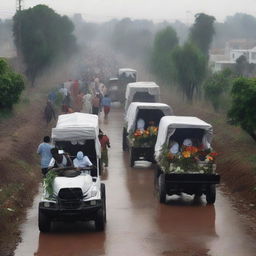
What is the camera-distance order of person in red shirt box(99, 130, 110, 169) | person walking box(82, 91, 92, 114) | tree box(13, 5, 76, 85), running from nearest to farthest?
person in red shirt box(99, 130, 110, 169)
person walking box(82, 91, 92, 114)
tree box(13, 5, 76, 85)

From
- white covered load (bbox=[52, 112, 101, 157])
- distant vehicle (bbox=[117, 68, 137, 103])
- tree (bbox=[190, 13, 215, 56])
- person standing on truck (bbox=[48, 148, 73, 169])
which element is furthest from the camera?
tree (bbox=[190, 13, 215, 56])

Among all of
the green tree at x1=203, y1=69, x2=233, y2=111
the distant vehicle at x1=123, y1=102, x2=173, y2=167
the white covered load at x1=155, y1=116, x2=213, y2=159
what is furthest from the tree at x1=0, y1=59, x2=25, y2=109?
the green tree at x1=203, y1=69, x2=233, y2=111

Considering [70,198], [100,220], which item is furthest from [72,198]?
[100,220]

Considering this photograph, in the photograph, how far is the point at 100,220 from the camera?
54.1ft

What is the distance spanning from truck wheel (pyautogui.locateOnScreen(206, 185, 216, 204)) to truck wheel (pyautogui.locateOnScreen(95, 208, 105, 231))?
4.19m

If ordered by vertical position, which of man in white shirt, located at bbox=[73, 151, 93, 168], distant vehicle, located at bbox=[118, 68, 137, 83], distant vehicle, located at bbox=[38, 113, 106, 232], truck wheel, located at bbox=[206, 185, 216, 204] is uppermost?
man in white shirt, located at bbox=[73, 151, 93, 168]

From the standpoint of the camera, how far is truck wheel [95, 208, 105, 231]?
16.4m

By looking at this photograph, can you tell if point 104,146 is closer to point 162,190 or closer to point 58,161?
point 162,190

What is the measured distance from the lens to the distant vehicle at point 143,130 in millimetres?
26156

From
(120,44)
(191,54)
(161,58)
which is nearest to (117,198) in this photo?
(191,54)

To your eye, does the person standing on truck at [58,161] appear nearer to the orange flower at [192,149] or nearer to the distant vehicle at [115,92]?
the orange flower at [192,149]

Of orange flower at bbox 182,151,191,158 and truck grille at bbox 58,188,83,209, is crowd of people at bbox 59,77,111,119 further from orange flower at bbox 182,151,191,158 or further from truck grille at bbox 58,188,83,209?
truck grille at bbox 58,188,83,209

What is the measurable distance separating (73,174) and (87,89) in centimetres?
3282

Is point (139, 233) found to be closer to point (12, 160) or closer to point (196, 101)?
point (12, 160)
